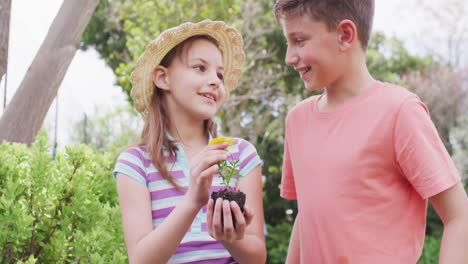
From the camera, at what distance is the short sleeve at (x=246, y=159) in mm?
2253

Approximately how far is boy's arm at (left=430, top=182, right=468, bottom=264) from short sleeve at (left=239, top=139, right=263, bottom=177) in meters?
0.64

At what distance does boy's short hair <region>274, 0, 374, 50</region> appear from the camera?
2.02 m

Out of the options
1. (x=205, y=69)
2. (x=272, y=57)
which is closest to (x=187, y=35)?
(x=205, y=69)

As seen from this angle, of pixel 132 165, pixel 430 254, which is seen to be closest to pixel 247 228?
pixel 132 165

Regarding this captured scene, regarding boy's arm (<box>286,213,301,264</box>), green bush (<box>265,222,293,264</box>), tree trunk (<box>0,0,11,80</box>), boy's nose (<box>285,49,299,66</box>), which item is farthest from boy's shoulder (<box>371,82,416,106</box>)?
green bush (<box>265,222,293,264</box>)

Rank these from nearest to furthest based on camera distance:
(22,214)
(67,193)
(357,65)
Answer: (357,65) < (22,214) < (67,193)

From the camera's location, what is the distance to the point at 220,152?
6.29 feet

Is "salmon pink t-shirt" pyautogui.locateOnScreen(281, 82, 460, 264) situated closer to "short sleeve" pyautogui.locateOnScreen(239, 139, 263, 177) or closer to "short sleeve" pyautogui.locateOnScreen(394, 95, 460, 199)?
"short sleeve" pyautogui.locateOnScreen(394, 95, 460, 199)

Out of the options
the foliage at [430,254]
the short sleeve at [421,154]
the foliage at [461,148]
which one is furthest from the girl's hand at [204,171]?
the foliage at [461,148]

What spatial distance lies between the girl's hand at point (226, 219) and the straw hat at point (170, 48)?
28.1 inches

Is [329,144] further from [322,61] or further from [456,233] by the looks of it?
[456,233]

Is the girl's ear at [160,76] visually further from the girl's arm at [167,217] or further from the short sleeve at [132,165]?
the girl's arm at [167,217]

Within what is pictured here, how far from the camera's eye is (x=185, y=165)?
2.29 metres

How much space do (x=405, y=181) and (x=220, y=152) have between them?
525 mm
